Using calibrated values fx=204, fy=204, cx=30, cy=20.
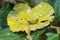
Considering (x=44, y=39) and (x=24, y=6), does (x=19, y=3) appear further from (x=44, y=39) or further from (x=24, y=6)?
(x=44, y=39)

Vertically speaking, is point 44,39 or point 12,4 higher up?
point 12,4

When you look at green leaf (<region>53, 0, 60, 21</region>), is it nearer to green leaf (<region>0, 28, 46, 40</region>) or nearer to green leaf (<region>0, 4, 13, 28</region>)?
green leaf (<region>0, 28, 46, 40</region>)

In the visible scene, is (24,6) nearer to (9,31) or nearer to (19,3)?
(19,3)

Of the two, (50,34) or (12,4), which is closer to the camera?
(50,34)

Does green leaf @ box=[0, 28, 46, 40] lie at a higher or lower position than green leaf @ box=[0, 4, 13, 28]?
lower

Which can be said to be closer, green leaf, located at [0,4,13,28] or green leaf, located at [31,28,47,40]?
green leaf, located at [31,28,47,40]

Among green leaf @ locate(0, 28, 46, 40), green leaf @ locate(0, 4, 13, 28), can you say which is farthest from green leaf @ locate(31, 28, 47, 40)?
green leaf @ locate(0, 4, 13, 28)

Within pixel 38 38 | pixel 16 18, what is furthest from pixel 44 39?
pixel 16 18

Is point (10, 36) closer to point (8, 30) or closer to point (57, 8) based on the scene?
point (8, 30)

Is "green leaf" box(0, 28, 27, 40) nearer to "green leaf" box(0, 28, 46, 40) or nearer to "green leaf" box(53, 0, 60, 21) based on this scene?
"green leaf" box(0, 28, 46, 40)
